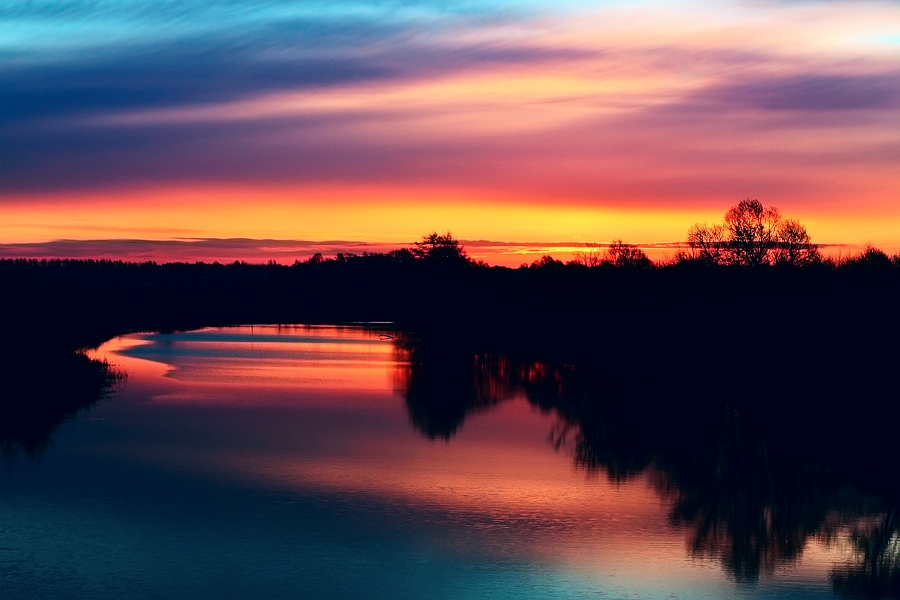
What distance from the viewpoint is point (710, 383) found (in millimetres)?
29469

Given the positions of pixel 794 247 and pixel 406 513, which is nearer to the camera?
pixel 406 513

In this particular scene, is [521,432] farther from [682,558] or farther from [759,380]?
[682,558]

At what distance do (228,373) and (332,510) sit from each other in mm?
19976

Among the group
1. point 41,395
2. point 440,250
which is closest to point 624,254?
point 440,250

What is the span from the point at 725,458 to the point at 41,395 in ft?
55.8

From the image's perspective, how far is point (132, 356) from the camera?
41.1 m

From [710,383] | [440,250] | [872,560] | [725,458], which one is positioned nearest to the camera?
[872,560]

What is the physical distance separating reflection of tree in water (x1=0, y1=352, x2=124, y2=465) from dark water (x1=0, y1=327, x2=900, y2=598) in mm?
670

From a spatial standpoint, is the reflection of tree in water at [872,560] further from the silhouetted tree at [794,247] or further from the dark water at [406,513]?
the silhouetted tree at [794,247]

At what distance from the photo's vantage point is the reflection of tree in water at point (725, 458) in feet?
47.0

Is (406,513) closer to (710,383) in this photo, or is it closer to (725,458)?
(725,458)

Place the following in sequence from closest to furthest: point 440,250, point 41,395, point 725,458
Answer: point 725,458, point 41,395, point 440,250

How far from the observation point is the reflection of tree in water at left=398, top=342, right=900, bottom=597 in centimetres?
1431

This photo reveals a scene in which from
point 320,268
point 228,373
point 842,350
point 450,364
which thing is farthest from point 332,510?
point 320,268
